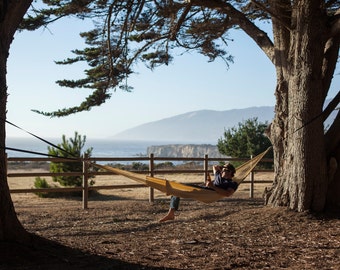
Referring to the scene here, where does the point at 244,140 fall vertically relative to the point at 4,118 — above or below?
above

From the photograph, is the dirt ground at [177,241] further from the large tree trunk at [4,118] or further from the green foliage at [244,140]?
the green foliage at [244,140]

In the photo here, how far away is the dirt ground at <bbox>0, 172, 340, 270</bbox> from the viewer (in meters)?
4.77

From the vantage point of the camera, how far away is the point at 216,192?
6.55 metres

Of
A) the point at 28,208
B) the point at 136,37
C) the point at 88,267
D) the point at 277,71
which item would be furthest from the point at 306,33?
the point at 28,208

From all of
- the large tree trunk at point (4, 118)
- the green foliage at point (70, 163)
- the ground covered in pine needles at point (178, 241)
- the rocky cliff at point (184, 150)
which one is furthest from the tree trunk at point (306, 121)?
the rocky cliff at point (184, 150)

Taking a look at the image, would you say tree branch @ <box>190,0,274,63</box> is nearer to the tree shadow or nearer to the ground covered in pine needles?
the ground covered in pine needles

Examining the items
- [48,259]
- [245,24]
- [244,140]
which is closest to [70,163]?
[245,24]

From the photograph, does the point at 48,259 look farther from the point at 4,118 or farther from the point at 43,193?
the point at 43,193

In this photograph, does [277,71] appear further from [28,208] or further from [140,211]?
[28,208]

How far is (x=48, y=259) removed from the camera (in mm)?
4594

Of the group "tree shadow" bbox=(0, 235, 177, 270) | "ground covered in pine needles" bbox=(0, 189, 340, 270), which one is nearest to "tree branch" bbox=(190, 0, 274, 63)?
"ground covered in pine needles" bbox=(0, 189, 340, 270)

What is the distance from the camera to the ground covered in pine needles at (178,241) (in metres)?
4.77

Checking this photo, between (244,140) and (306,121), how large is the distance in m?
15.9

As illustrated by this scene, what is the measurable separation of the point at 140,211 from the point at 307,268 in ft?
17.1
